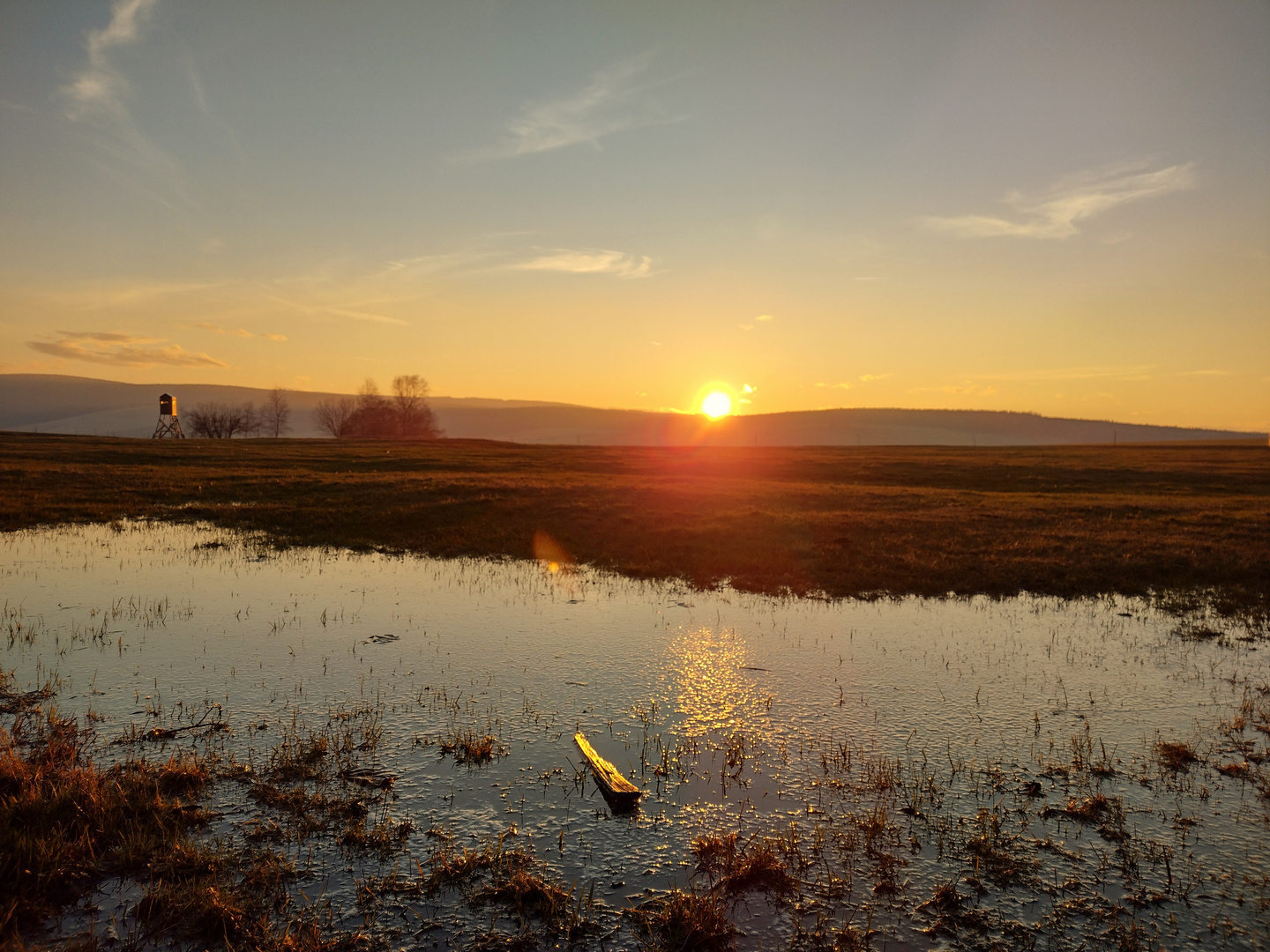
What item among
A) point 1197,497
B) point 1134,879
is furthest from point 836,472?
point 1134,879

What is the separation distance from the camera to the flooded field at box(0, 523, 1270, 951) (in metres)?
6.79

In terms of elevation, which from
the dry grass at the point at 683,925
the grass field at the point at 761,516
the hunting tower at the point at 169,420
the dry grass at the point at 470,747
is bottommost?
the dry grass at the point at 683,925

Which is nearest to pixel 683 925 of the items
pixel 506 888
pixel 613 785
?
pixel 506 888

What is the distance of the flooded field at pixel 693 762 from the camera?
22.3 feet

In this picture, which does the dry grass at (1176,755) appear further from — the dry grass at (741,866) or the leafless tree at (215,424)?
the leafless tree at (215,424)

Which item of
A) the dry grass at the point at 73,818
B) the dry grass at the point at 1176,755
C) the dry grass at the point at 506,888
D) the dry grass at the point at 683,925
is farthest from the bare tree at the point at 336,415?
the dry grass at the point at 683,925

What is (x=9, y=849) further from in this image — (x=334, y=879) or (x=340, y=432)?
(x=340, y=432)

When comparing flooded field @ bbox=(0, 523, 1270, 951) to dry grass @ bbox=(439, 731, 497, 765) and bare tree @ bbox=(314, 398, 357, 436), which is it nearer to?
dry grass @ bbox=(439, 731, 497, 765)

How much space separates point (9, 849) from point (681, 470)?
5601 cm

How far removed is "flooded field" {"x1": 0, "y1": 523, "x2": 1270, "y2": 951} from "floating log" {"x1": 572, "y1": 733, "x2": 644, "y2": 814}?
5.1 inches

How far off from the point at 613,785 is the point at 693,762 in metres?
1.68

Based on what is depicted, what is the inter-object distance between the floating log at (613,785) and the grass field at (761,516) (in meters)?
13.3

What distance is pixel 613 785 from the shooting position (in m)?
8.69

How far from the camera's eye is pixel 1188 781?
31.3ft
